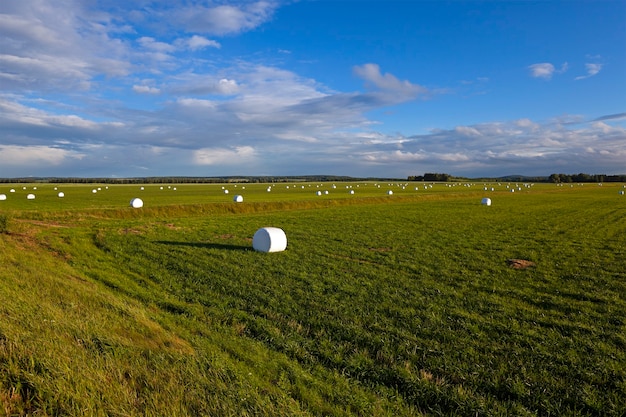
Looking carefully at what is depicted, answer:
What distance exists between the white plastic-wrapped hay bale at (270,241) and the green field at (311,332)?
924mm

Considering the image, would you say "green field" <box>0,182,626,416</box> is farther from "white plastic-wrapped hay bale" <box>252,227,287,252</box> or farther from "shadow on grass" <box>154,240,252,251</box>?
"shadow on grass" <box>154,240,252,251</box>

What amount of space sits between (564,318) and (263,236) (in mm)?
14707

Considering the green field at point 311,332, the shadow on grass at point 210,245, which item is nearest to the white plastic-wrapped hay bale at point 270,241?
the green field at point 311,332

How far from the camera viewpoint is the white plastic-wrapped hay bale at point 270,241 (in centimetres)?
2053

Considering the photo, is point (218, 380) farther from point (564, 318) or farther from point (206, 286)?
point (564, 318)

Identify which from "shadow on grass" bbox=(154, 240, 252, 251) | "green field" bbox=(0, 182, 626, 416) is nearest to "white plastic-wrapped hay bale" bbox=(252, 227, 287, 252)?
"green field" bbox=(0, 182, 626, 416)

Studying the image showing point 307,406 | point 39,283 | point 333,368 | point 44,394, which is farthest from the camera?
point 39,283

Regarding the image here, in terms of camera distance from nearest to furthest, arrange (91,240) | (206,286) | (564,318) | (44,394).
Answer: (44,394), (564,318), (206,286), (91,240)

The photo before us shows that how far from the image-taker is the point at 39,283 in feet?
40.2

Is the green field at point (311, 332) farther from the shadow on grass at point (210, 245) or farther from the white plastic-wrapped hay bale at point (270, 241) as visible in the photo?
the shadow on grass at point (210, 245)

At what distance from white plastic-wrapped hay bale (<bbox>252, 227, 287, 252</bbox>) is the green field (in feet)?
3.03

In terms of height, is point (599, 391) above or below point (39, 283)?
below

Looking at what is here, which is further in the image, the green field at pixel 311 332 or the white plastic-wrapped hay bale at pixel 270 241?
the white plastic-wrapped hay bale at pixel 270 241

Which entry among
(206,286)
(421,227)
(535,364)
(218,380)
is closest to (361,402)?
(218,380)
